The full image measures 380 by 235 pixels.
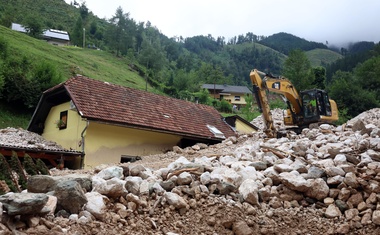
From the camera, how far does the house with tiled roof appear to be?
1487 centimetres

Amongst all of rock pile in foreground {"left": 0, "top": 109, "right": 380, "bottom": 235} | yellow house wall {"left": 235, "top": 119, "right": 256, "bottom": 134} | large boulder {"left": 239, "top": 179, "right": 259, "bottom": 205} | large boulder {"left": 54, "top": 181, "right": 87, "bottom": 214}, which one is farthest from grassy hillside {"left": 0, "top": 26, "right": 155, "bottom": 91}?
large boulder {"left": 54, "top": 181, "right": 87, "bottom": 214}

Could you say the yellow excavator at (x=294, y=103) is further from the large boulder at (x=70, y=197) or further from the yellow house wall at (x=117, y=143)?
the large boulder at (x=70, y=197)

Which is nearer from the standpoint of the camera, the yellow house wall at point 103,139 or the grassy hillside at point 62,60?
the yellow house wall at point 103,139

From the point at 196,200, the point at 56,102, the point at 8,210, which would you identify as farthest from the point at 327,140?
the point at 56,102

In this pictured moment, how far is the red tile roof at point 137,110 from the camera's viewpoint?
1530 cm

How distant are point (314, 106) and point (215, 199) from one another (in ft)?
35.1

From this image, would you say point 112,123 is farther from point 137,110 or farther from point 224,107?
point 224,107

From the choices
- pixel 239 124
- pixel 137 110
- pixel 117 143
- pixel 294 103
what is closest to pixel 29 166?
pixel 117 143

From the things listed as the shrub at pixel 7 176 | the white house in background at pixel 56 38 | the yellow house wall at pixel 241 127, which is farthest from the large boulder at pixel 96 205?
the white house in background at pixel 56 38

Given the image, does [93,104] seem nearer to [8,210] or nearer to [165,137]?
[165,137]

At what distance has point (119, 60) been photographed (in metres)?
66.0

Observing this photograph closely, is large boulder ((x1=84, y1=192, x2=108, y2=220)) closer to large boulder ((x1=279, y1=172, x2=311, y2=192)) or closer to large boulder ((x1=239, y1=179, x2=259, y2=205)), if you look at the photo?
large boulder ((x1=239, y1=179, x2=259, y2=205))

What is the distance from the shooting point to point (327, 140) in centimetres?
1004

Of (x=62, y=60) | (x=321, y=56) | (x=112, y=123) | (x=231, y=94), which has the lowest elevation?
(x=112, y=123)
